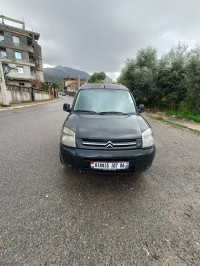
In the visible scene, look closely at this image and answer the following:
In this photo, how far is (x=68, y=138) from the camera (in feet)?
6.43

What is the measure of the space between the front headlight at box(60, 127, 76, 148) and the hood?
0.22ft

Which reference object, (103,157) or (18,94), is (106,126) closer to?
(103,157)

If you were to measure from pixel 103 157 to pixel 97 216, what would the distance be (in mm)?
759

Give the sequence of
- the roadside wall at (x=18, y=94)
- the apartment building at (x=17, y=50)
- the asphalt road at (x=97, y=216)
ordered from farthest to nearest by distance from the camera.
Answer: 1. the apartment building at (x=17, y=50)
2. the roadside wall at (x=18, y=94)
3. the asphalt road at (x=97, y=216)

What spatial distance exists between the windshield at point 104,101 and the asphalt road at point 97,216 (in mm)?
1360

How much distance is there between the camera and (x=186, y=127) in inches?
247

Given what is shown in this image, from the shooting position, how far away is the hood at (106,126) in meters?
1.90

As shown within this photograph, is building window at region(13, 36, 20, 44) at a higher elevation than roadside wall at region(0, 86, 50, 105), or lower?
higher

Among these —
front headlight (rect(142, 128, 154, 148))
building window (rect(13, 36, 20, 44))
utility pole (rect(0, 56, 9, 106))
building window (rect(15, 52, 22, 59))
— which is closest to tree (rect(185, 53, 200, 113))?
front headlight (rect(142, 128, 154, 148))

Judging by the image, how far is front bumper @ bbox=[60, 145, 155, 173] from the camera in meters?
1.79

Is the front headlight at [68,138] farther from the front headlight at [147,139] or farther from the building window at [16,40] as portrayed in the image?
the building window at [16,40]

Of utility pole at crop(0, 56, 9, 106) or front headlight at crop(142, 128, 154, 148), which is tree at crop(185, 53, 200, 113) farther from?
utility pole at crop(0, 56, 9, 106)

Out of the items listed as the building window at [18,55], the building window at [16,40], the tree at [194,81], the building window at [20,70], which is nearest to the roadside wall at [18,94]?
the building window at [20,70]

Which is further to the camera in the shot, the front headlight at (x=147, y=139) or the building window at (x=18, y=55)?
the building window at (x=18, y=55)
